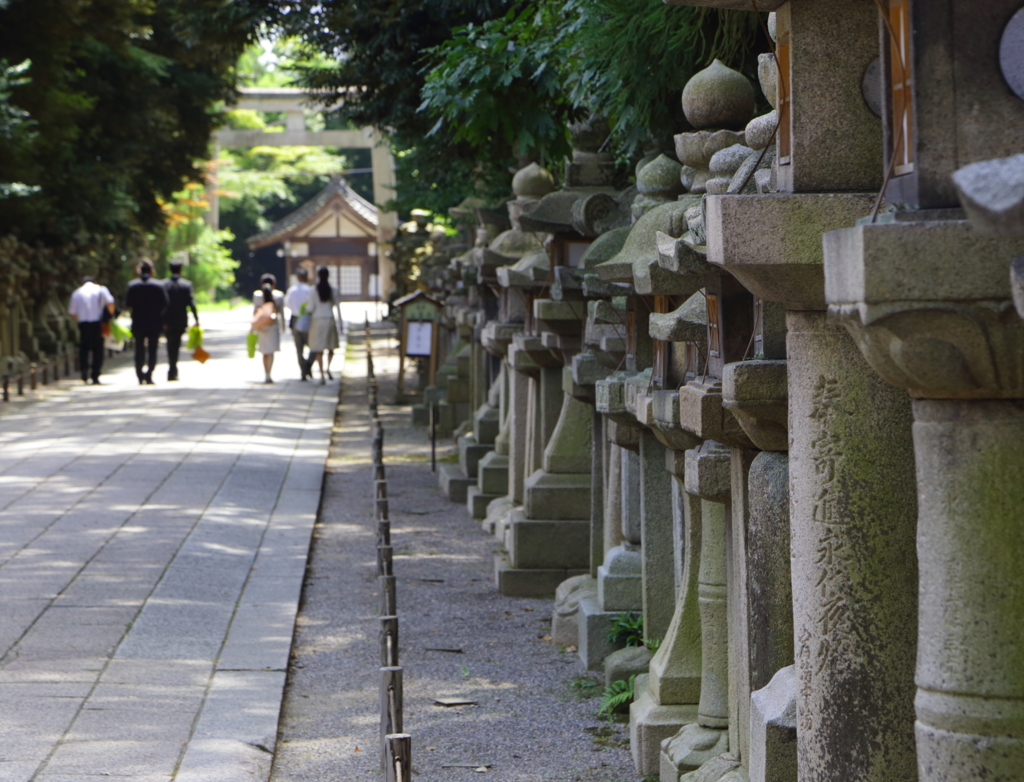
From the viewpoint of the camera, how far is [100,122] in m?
23.0

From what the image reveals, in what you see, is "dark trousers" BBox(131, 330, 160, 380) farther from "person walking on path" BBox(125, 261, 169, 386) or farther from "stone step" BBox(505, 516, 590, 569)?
"stone step" BBox(505, 516, 590, 569)

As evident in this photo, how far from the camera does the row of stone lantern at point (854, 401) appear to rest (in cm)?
238

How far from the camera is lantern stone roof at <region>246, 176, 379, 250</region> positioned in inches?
1854

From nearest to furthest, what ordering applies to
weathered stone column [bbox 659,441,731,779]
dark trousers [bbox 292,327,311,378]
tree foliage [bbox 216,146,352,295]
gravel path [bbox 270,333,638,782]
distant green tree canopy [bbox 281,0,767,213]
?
1. weathered stone column [bbox 659,441,731,779]
2. gravel path [bbox 270,333,638,782]
3. distant green tree canopy [bbox 281,0,767,213]
4. dark trousers [bbox 292,327,311,378]
5. tree foliage [bbox 216,146,352,295]

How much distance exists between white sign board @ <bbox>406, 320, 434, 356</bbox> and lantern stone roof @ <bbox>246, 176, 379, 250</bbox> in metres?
30.6

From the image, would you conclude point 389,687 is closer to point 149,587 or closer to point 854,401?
point 854,401

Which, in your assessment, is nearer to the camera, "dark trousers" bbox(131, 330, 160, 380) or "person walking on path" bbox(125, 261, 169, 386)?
"person walking on path" bbox(125, 261, 169, 386)

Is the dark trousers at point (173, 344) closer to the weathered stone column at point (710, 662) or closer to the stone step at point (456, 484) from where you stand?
the stone step at point (456, 484)

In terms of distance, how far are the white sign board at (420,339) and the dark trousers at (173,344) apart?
13.5 feet

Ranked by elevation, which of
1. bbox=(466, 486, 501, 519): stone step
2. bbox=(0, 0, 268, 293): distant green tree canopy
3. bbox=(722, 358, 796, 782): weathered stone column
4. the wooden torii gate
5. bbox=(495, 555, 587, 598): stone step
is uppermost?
the wooden torii gate

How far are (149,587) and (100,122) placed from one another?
17.1m

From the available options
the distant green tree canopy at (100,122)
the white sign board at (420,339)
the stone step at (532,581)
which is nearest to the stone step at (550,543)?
the stone step at (532,581)

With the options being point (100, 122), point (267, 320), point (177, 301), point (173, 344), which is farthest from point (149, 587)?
point (100, 122)

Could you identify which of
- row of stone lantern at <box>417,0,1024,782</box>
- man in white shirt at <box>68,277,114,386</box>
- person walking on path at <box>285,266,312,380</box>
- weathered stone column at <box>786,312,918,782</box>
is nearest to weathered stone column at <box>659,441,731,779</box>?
row of stone lantern at <box>417,0,1024,782</box>
